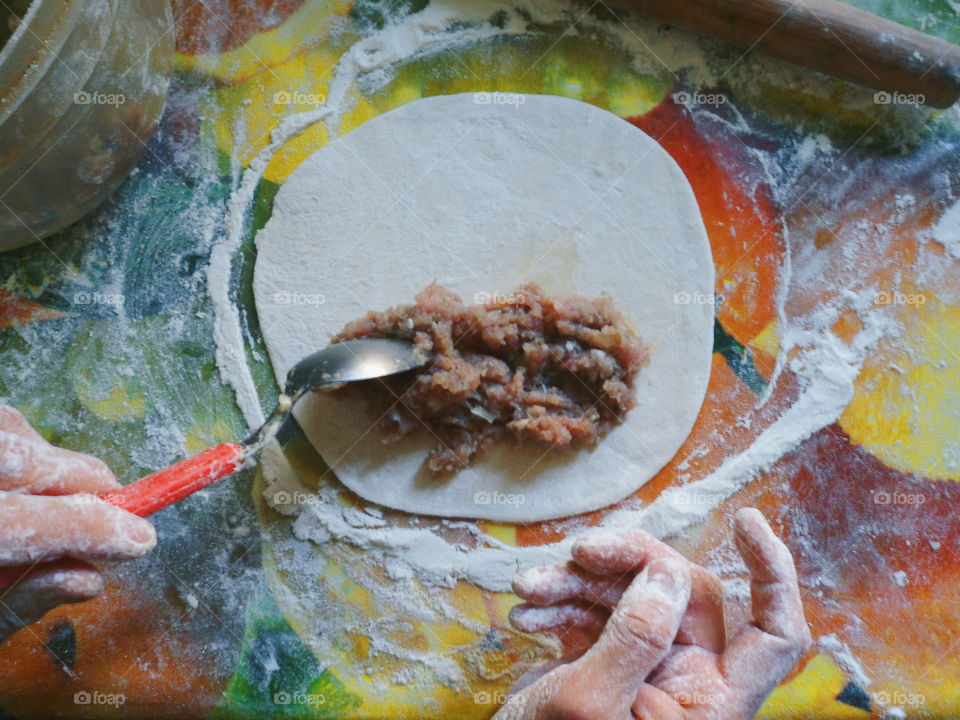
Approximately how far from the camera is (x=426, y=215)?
217cm

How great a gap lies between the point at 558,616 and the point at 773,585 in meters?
0.52

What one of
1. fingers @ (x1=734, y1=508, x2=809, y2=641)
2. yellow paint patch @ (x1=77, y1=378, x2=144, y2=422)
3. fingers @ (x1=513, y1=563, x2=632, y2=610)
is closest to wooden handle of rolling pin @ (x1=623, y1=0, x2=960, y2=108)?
fingers @ (x1=734, y1=508, x2=809, y2=641)

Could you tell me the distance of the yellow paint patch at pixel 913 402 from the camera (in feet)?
7.21

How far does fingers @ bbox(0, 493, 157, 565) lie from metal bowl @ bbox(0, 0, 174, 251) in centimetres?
86

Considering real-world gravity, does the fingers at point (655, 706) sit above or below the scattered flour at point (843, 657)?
above

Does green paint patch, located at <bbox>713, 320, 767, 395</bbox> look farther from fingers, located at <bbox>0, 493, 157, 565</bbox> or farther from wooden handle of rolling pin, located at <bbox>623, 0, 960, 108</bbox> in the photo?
fingers, located at <bbox>0, 493, 157, 565</bbox>

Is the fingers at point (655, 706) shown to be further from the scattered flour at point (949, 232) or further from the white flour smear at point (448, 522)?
the scattered flour at point (949, 232)

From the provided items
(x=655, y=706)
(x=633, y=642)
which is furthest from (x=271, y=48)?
(x=655, y=706)

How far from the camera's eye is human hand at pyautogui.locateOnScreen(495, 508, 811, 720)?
1.53 metres

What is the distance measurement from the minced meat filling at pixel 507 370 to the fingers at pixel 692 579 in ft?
1.15

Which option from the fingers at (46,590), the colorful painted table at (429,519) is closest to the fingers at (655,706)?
the colorful painted table at (429,519)

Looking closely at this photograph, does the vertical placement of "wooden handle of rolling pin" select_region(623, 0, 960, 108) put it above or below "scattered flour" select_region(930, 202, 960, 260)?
above

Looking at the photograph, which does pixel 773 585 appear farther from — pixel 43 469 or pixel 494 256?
pixel 43 469

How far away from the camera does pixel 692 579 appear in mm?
1767
